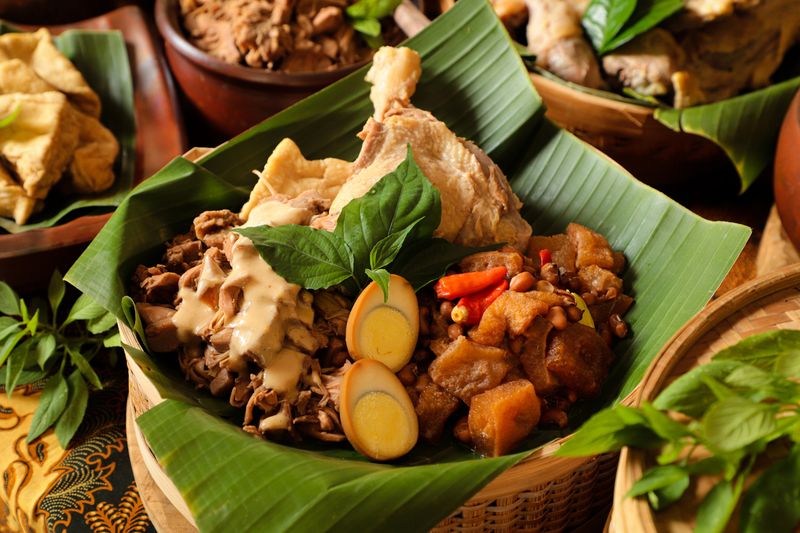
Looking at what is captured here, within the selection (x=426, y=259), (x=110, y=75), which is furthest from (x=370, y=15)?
(x=426, y=259)

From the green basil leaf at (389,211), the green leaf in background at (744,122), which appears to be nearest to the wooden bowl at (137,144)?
the green basil leaf at (389,211)

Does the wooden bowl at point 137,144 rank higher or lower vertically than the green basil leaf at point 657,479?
lower

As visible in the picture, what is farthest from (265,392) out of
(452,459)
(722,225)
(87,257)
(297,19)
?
(297,19)

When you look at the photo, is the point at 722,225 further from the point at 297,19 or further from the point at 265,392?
the point at 297,19

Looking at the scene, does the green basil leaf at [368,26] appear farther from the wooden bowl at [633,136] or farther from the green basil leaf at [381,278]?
the green basil leaf at [381,278]

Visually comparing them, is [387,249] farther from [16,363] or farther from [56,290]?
[16,363]
